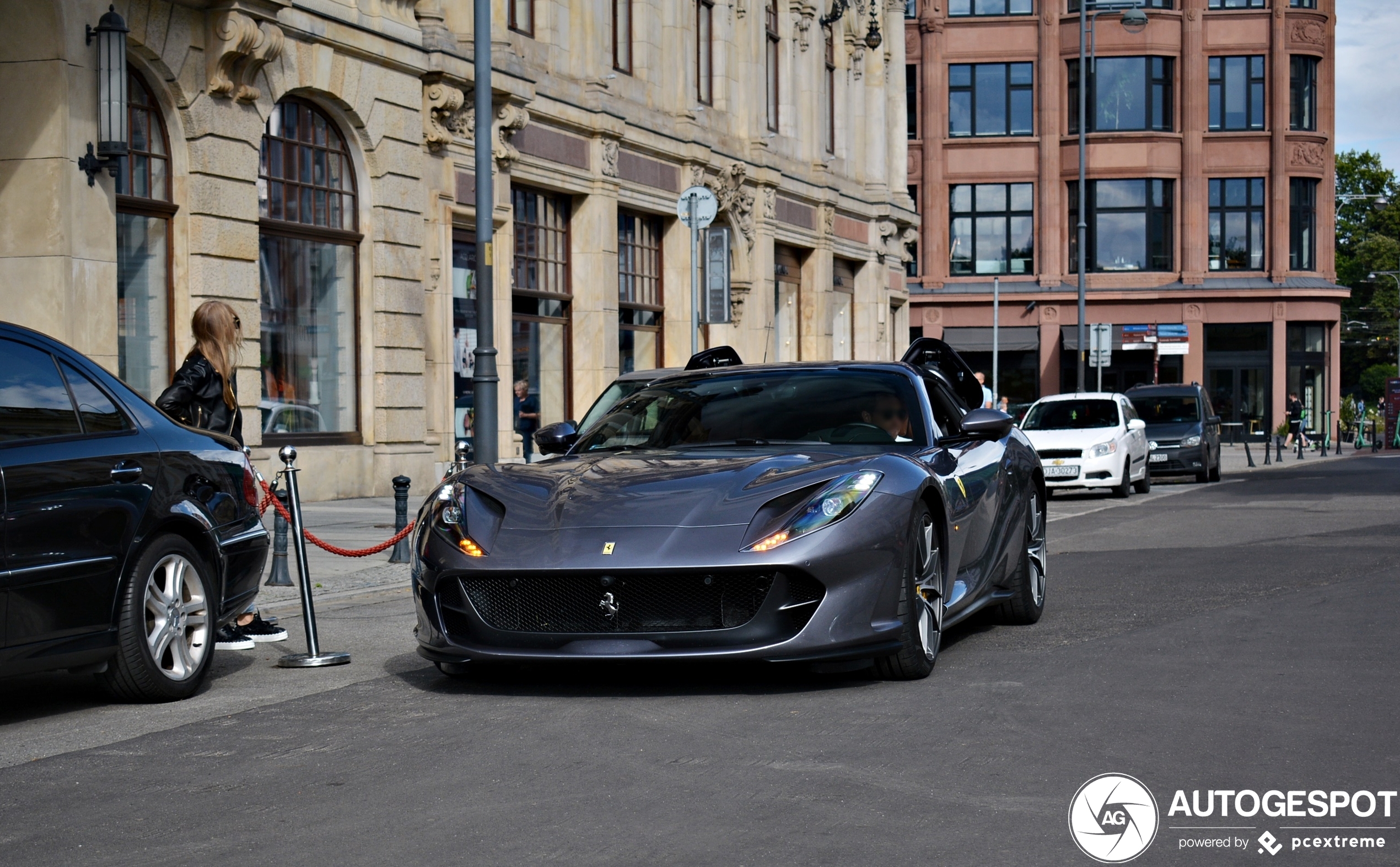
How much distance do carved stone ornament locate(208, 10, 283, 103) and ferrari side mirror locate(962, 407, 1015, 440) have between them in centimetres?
1236

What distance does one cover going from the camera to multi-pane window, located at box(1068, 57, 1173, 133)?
58906mm

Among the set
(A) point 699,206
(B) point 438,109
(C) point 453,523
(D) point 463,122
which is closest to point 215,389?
(C) point 453,523

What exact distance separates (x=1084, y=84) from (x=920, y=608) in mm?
40100

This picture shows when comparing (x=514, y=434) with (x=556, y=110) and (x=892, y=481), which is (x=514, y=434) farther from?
(x=892, y=481)

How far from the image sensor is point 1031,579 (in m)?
9.24

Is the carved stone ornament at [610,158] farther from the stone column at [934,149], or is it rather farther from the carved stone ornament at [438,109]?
the stone column at [934,149]

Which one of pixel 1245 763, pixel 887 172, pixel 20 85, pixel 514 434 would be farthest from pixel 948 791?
pixel 887 172

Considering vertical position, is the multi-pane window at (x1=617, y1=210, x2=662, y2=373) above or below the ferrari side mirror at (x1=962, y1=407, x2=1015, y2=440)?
above

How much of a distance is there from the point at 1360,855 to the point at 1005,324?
5636 centimetres

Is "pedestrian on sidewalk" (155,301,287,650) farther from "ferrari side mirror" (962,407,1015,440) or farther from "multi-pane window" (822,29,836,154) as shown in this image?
"multi-pane window" (822,29,836,154)

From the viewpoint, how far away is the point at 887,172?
4422 cm

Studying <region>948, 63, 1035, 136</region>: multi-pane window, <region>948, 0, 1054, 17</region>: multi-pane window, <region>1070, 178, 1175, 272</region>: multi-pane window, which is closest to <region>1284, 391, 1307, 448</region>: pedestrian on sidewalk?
<region>1070, 178, 1175, 272</region>: multi-pane window


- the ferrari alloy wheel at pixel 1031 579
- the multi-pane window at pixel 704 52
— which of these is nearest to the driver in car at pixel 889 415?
the ferrari alloy wheel at pixel 1031 579

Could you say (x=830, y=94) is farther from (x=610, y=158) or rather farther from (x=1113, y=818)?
(x=1113, y=818)
